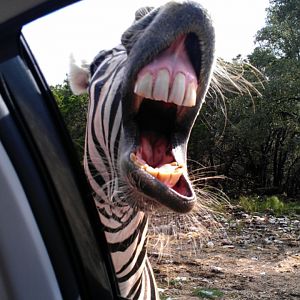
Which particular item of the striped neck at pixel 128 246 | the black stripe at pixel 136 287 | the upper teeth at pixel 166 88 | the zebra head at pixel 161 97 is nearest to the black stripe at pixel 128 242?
the striped neck at pixel 128 246

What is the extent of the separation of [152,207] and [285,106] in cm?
60

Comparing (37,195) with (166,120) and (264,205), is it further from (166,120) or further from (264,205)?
(264,205)

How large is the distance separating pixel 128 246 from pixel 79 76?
0.56 metres

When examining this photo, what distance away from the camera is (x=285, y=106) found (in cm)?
173

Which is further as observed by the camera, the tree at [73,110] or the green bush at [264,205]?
the green bush at [264,205]

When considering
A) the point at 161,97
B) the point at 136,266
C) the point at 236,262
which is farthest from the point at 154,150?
the point at 236,262

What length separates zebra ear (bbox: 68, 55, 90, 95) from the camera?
1.69 meters

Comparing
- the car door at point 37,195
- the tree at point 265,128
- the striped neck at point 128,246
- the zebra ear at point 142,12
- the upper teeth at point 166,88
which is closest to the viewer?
the car door at point 37,195

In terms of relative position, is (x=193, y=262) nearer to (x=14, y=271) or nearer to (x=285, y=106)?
(x=285, y=106)

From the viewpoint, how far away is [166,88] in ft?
4.33

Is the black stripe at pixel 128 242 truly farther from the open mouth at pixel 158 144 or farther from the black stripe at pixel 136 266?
the open mouth at pixel 158 144

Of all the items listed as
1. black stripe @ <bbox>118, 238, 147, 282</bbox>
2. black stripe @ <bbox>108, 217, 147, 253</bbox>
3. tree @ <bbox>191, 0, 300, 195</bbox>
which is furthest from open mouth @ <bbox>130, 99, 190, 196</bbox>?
black stripe @ <bbox>118, 238, 147, 282</bbox>

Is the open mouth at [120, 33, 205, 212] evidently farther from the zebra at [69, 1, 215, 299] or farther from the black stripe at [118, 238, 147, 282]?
the black stripe at [118, 238, 147, 282]

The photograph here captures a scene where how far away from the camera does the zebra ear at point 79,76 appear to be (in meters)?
1.69
